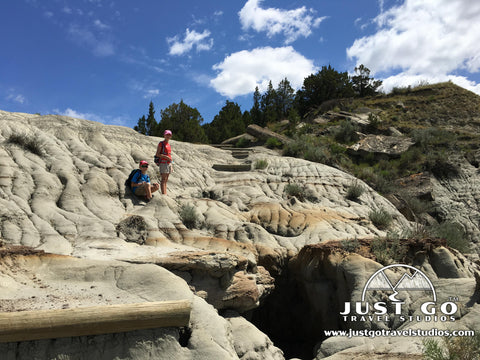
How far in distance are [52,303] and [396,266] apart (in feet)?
23.3

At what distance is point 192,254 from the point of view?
8.18m

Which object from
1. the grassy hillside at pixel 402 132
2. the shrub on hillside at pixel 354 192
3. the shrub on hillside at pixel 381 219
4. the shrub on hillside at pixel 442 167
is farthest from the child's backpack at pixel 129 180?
the shrub on hillside at pixel 442 167

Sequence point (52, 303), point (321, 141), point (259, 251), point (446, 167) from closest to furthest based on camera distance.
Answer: point (52, 303) < point (259, 251) < point (446, 167) < point (321, 141)

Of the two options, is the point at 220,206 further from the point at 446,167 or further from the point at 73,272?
the point at 446,167

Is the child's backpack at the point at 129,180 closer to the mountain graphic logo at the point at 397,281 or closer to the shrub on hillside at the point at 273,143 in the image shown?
the mountain graphic logo at the point at 397,281

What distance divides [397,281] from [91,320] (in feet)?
21.0

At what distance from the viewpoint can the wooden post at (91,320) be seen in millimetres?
5023

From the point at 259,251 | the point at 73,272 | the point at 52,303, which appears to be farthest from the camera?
the point at 259,251

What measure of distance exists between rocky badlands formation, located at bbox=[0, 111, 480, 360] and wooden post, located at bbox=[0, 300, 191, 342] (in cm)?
15

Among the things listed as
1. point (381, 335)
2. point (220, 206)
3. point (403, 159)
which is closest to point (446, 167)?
point (403, 159)

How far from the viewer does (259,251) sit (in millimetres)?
10734

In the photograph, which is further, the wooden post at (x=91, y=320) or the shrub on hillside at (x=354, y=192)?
the shrub on hillside at (x=354, y=192)

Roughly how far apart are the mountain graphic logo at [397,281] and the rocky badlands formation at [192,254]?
15 cm

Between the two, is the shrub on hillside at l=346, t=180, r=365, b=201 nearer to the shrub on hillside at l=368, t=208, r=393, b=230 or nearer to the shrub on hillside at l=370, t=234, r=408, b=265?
the shrub on hillside at l=368, t=208, r=393, b=230
